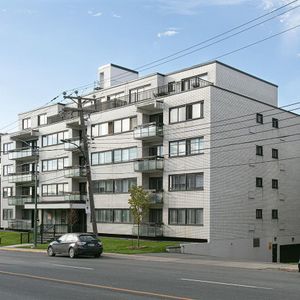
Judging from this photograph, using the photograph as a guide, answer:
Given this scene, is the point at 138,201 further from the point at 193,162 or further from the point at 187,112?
the point at 187,112

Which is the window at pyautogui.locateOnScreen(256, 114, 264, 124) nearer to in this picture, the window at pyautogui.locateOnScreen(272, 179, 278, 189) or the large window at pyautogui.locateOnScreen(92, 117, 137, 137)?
the window at pyautogui.locateOnScreen(272, 179, 278, 189)

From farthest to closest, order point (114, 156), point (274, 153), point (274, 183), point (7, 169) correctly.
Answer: point (7, 169) → point (114, 156) → point (274, 153) → point (274, 183)

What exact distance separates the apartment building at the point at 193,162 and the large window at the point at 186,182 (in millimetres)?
87

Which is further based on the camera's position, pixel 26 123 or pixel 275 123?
pixel 26 123

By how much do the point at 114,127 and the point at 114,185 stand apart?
18.7 feet

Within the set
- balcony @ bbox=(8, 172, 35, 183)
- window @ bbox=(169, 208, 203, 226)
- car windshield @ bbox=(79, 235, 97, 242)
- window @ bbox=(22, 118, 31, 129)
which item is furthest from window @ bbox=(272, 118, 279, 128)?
window @ bbox=(22, 118, 31, 129)

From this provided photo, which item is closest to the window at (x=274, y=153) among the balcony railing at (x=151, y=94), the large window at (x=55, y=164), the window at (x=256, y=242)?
the window at (x=256, y=242)

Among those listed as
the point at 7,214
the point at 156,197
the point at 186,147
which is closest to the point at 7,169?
the point at 7,214

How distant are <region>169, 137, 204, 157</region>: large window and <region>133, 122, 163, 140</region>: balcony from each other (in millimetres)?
1523

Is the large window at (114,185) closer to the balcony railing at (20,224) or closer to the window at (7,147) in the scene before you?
the balcony railing at (20,224)

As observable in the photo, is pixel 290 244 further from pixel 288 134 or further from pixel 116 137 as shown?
pixel 116 137

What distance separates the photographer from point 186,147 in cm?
4341

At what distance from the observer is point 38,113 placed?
65.3 metres

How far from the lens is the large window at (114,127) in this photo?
48781mm
